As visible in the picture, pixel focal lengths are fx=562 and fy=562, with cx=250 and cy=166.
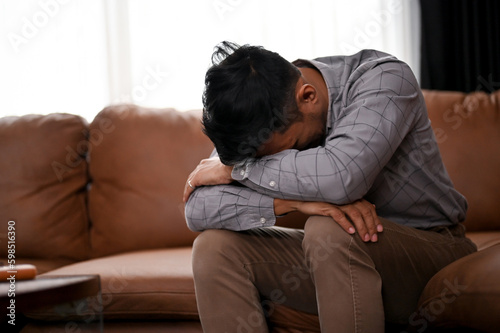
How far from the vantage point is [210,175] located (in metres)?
1.36

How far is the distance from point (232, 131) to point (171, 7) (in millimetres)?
1606

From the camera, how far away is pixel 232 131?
119 cm

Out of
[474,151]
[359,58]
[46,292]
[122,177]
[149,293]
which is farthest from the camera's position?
[122,177]

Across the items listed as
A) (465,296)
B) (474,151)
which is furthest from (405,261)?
(474,151)

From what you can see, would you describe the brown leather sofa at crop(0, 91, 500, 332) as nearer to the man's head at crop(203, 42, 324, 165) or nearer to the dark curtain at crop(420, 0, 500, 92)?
the dark curtain at crop(420, 0, 500, 92)

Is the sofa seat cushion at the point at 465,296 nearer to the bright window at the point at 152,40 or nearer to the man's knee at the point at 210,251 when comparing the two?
the man's knee at the point at 210,251

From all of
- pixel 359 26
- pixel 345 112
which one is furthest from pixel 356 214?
pixel 359 26

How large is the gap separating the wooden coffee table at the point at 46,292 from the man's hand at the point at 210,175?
36 cm

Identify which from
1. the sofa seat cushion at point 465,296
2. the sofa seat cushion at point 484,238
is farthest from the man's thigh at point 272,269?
the sofa seat cushion at point 484,238

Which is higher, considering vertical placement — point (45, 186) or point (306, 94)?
point (306, 94)

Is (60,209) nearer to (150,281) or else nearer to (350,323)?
(150,281)

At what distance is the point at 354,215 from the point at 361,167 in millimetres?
99

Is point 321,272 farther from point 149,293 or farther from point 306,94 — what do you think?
point 149,293

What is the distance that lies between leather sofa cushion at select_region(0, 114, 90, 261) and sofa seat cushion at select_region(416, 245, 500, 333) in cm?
134
